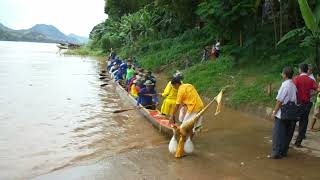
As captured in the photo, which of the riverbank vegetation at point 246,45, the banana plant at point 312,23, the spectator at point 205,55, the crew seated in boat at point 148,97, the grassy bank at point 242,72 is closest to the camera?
the banana plant at point 312,23

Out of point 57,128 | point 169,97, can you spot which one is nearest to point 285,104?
point 169,97

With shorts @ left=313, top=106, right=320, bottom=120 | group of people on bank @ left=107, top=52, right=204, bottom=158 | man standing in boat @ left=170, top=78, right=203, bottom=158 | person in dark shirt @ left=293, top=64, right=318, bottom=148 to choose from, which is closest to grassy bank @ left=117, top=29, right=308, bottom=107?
shorts @ left=313, top=106, right=320, bottom=120

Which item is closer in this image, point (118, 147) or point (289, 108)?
point (289, 108)

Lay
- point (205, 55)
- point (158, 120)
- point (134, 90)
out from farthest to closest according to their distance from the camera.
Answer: point (205, 55) → point (134, 90) → point (158, 120)

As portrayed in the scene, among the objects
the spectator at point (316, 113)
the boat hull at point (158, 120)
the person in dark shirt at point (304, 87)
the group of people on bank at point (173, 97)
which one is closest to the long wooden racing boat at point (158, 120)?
the boat hull at point (158, 120)

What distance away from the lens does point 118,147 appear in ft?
34.9

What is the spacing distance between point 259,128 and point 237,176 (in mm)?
4391

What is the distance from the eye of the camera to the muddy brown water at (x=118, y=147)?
27.4 feet

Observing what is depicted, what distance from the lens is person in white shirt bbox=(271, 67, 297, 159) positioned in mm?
8477

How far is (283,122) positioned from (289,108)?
1.12 ft

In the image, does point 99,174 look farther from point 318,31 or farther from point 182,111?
point 318,31

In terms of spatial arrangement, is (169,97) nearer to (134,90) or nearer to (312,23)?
(312,23)

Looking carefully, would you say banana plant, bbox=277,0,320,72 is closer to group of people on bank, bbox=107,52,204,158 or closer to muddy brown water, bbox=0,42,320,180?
muddy brown water, bbox=0,42,320,180

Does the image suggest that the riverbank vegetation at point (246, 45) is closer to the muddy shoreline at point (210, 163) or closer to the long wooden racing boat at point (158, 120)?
the long wooden racing boat at point (158, 120)
